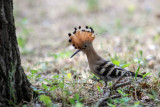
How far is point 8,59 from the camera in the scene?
262cm

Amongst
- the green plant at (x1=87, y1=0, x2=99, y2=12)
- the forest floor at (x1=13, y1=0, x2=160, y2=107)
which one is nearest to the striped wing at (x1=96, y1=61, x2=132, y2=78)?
the forest floor at (x1=13, y1=0, x2=160, y2=107)

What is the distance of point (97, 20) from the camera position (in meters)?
8.97

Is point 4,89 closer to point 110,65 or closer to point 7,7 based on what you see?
point 7,7

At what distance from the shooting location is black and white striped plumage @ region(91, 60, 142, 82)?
318cm

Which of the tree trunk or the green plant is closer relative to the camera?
the tree trunk

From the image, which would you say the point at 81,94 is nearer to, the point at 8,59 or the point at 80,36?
the point at 80,36

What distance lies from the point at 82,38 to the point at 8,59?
1134 mm

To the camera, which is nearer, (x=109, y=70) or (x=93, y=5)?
(x=109, y=70)

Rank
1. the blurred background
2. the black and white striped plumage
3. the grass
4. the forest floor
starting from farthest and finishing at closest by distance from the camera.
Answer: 1. the blurred background
2. the black and white striped plumage
3. the forest floor
4. the grass

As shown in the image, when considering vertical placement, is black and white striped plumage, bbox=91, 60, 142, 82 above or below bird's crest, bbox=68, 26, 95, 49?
below

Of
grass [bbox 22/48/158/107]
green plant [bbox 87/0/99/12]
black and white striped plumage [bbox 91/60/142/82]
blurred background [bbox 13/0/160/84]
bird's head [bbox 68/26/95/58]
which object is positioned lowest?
grass [bbox 22/48/158/107]

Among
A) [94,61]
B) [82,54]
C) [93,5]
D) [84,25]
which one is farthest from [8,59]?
[93,5]

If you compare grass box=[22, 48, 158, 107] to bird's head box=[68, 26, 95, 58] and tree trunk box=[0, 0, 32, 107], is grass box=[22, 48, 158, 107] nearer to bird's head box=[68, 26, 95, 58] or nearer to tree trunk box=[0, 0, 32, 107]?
Result: tree trunk box=[0, 0, 32, 107]

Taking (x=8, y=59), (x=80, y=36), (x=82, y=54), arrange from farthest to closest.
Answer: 1. (x=82, y=54)
2. (x=80, y=36)
3. (x=8, y=59)
